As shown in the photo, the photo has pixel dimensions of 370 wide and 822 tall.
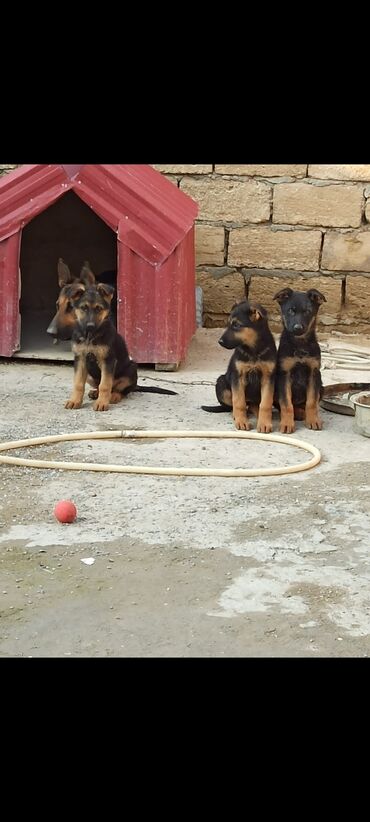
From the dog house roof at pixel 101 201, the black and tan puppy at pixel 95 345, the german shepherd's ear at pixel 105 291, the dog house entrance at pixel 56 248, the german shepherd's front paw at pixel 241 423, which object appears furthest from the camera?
the dog house entrance at pixel 56 248

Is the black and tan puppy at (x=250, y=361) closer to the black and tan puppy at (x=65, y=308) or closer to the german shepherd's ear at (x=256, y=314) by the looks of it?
the german shepherd's ear at (x=256, y=314)

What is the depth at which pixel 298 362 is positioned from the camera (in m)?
7.38

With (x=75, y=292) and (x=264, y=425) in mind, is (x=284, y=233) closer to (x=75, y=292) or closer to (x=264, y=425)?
(x=75, y=292)

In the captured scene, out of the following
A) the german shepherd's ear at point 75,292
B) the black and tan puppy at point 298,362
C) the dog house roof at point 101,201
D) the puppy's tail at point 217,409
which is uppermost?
the dog house roof at point 101,201

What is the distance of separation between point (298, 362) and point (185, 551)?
9.09 feet

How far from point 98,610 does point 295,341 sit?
3.64m

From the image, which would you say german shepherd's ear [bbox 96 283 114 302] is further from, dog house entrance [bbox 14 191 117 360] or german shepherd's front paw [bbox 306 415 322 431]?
dog house entrance [bbox 14 191 117 360]

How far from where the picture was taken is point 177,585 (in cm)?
454

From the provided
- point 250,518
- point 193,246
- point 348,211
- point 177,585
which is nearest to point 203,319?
point 193,246

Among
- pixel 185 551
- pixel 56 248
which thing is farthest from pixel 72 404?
pixel 56 248

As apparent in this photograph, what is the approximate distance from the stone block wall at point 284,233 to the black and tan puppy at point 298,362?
378 cm

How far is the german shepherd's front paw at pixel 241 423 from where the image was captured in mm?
7332

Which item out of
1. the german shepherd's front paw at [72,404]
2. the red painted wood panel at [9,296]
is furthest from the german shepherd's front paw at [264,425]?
the red painted wood panel at [9,296]

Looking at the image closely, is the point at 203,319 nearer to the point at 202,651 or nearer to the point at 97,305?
the point at 97,305
